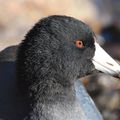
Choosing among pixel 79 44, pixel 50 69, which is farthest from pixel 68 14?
pixel 50 69

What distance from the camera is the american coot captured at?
22.9ft

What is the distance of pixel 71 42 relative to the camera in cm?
707

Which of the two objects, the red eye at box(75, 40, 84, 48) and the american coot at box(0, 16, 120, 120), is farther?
the red eye at box(75, 40, 84, 48)

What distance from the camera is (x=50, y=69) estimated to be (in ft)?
23.0

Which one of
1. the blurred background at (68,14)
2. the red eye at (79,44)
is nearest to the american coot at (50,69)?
the red eye at (79,44)

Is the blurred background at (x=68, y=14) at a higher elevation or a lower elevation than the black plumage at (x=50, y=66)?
lower

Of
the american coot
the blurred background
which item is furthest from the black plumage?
the blurred background

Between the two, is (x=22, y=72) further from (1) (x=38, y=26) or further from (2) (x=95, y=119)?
(2) (x=95, y=119)

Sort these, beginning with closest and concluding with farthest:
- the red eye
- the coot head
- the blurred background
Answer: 1. the coot head
2. the red eye
3. the blurred background

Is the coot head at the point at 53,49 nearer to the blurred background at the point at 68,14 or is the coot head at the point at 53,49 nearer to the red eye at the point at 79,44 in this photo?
the red eye at the point at 79,44

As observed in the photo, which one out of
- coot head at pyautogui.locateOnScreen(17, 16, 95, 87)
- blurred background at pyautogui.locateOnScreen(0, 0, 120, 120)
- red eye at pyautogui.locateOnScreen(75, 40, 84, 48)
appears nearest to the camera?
coot head at pyautogui.locateOnScreen(17, 16, 95, 87)

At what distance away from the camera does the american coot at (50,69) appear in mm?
6980

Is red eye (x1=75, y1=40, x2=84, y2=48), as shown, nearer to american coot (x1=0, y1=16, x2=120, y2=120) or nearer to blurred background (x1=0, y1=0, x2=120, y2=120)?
american coot (x1=0, y1=16, x2=120, y2=120)

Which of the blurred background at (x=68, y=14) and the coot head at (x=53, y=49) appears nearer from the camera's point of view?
the coot head at (x=53, y=49)
